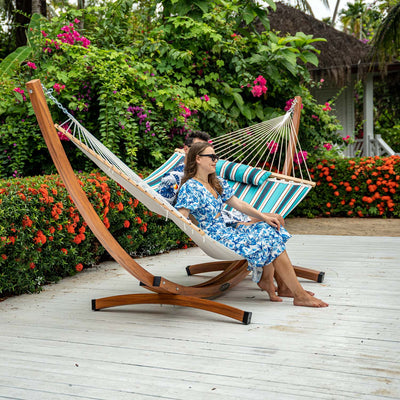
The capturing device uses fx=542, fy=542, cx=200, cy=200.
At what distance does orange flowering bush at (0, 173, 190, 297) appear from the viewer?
11.5 ft

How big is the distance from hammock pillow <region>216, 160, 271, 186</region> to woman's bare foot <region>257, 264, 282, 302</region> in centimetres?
100

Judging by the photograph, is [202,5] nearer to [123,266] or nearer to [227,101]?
[227,101]

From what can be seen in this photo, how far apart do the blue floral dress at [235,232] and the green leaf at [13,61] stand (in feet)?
12.8

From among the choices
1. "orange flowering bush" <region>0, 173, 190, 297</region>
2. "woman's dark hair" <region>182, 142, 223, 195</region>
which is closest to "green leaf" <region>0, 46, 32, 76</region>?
Answer: "orange flowering bush" <region>0, 173, 190, 297</region>

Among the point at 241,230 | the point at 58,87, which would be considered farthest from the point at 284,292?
the point at 58,87

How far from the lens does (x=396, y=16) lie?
10.5 m

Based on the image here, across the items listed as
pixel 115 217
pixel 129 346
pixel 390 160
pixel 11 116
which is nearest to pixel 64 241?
pixel 115 217

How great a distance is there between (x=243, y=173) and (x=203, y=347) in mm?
1990

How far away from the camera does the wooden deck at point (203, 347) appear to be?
2.07 metres

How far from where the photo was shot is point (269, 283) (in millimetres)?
3445

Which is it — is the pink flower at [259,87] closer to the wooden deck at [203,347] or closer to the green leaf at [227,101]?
the green leaf at [227,101]

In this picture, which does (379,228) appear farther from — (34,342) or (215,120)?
(34,342)

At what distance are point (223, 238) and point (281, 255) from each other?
1.21 feet

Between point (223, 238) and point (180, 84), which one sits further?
point (180, 84)
